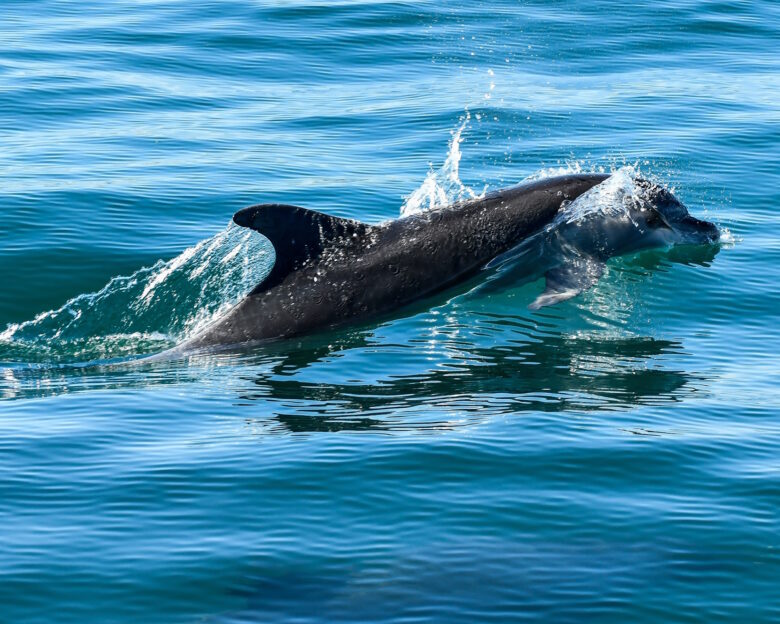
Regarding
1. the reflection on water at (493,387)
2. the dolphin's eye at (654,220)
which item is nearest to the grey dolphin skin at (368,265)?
the reflection on water at (493,387)

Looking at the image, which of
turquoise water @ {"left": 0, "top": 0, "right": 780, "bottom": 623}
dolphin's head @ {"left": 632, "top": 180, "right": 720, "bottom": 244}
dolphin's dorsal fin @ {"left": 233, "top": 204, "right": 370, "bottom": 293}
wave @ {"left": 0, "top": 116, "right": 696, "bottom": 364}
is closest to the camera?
turquoise water @ {"left": 0, "top": 0, "right": 780, "bottom": 623}

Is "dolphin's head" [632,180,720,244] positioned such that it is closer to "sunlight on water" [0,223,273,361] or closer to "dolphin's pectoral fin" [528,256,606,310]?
"dolphin's pectoral fin" [528,256,606,310]

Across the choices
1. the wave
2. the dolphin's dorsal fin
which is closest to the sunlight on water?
the wave

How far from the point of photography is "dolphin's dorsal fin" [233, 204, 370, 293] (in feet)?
46.5

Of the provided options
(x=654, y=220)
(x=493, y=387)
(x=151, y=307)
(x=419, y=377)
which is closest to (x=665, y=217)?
(x=654, y=220)

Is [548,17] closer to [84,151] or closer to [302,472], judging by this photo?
[84,151]

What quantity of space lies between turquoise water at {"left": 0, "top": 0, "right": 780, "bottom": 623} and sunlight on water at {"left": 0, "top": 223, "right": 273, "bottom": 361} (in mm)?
50

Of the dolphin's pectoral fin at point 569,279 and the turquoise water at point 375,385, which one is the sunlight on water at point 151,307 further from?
the dolphin's pectoral fin at point 569,279

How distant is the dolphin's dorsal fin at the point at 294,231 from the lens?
46.5 ft

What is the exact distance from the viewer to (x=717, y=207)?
2100cm

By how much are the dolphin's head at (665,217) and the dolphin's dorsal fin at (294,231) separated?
3741 mm

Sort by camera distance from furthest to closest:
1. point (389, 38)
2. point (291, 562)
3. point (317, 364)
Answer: point (389, 38) < point (317, 364) < point (291, 562)

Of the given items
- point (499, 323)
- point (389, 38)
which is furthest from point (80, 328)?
point (389, 38)

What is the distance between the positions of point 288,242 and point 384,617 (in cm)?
633
